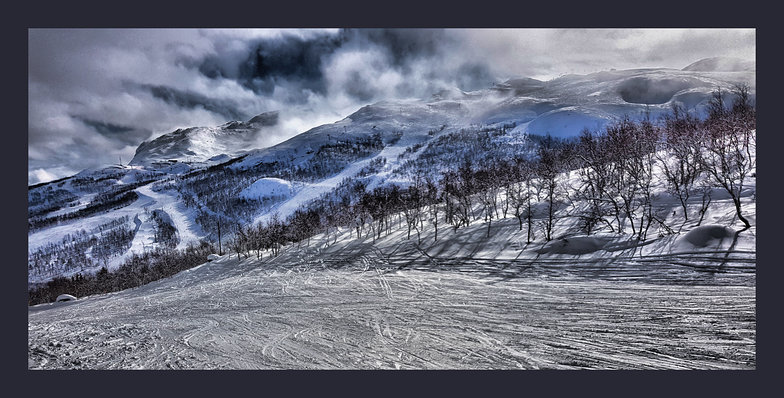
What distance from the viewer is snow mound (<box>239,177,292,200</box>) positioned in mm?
129250

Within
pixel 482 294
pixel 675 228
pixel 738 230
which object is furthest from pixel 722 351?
pixel 675 228

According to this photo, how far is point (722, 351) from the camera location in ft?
18.6

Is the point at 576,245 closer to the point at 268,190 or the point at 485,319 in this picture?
the point at 485,319

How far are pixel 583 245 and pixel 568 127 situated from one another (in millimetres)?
127164

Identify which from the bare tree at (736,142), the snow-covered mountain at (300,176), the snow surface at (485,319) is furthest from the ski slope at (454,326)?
the snow-covered mountain at (300,176)

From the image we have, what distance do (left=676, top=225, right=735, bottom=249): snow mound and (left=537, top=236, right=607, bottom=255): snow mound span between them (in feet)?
8.49

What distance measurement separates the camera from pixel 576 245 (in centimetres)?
1359

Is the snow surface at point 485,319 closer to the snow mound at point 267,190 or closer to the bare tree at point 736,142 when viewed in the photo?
the bare tree at point 736,142

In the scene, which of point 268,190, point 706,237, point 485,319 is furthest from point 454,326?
point 268,190

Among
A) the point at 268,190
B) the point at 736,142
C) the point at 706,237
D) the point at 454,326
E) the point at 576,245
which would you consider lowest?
the point at 454,326

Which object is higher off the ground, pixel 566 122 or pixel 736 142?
pixel 566 122

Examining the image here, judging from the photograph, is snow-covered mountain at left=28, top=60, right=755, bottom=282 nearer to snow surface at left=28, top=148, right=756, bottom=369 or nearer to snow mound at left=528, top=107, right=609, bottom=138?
snow mound at left=528, top=107, right=609, bottom=138

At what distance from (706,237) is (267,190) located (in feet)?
443

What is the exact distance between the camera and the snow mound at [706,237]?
9758 millimetres
